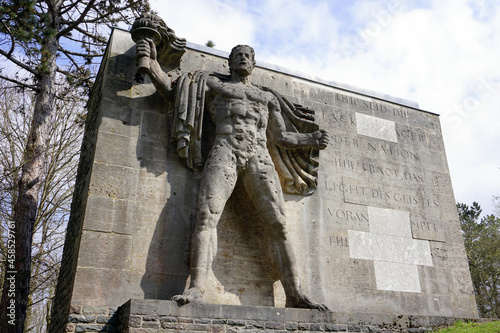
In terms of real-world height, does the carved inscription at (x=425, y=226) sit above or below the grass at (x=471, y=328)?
above

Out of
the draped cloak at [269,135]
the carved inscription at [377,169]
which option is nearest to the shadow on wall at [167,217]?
the draped cloak at [269,135]

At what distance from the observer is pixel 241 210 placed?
760 centimetres

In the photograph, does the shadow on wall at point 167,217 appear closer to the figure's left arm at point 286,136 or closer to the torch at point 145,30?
the torch at point 145,30

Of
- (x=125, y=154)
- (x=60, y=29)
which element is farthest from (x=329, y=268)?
(x=60, y=29)

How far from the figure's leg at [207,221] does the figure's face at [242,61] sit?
175 cm

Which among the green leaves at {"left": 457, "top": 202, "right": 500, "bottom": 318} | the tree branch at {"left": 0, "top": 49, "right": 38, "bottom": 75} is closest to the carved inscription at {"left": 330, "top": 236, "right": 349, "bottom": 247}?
the tree branch at {"left": 0, "top": 49, "right": 38, "bottom": 75}

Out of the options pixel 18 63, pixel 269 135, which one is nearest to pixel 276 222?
pixel 269 135

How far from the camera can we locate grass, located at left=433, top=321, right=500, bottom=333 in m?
6.81

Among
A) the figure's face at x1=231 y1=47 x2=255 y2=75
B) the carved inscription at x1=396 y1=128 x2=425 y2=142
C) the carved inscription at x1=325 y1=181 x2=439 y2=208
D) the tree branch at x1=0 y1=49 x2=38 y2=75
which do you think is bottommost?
the carved inscription at x1=325 y1=181 x2=439 y2=208

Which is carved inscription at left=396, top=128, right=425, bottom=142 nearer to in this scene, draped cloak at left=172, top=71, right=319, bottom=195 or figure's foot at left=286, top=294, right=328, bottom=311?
draped cloak at left=172, top=71, right=319, bottom=195

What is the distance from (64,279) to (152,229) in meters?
1.72

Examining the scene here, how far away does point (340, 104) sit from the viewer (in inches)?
376

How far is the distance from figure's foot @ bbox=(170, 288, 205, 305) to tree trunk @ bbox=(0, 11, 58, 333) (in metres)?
4.66

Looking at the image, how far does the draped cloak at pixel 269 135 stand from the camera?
731 cm
